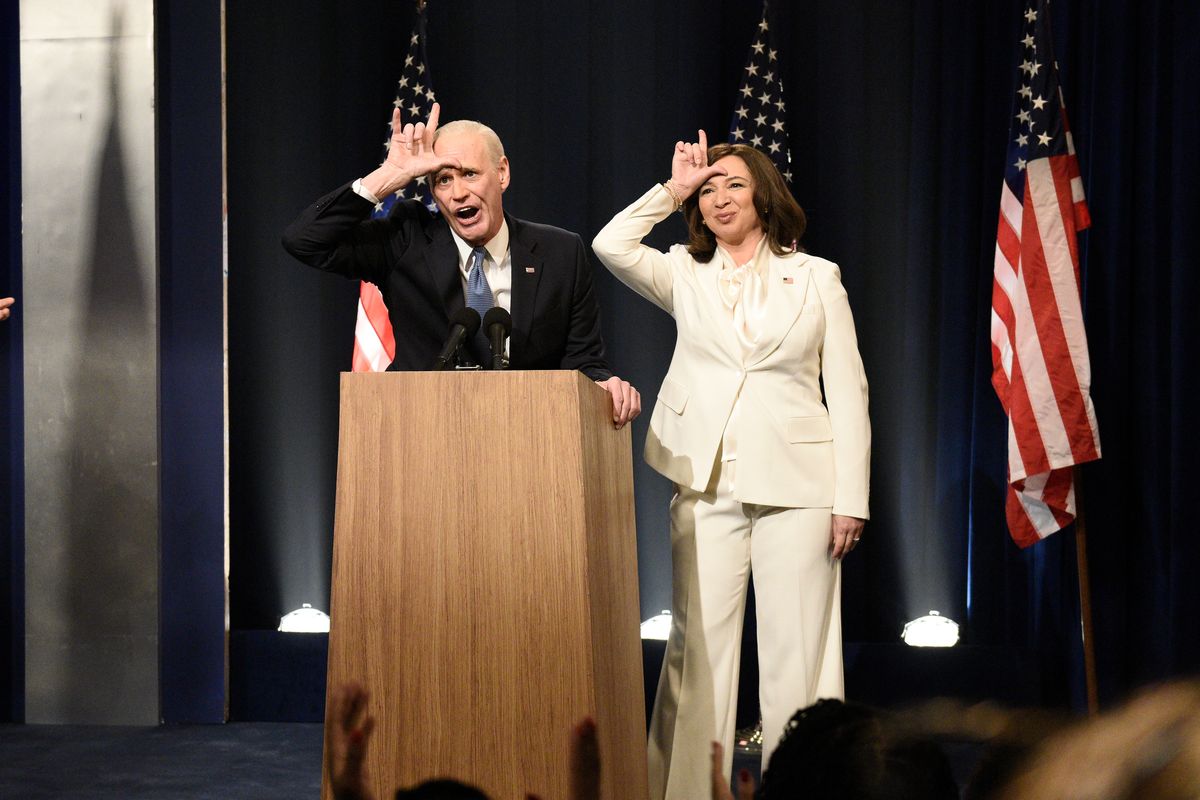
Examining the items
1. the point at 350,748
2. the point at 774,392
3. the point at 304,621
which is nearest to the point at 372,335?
the point at 304,621

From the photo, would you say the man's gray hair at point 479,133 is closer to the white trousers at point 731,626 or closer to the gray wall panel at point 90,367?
the white trousers at point 731,626

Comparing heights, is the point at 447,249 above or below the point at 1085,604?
above

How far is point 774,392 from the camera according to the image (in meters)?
3.14

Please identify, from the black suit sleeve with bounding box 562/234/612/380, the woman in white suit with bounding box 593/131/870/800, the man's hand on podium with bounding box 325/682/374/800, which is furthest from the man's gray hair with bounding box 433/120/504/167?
the man's hand on podium with bounding box 325/682/374/800

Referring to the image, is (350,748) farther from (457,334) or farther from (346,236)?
(346,236)

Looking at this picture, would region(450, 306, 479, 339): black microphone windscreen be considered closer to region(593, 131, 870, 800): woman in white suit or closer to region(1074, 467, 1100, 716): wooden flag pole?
region(593, 131, 870, 800): woman in white suit

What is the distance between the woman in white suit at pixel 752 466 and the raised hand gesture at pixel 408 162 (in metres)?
0.62

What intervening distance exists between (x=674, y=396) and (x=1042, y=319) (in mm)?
1651

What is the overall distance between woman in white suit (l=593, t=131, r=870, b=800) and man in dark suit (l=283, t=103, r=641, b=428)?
0.35 meters

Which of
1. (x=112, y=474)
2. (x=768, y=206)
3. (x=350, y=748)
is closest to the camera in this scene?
(x=350, y=748)

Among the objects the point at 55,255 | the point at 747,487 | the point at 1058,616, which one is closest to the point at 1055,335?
the point at 1058,616

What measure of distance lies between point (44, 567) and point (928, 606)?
3.34 metres

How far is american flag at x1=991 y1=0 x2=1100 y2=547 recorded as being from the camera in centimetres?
416

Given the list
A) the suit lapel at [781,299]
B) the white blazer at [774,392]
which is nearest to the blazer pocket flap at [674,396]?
the white blazer at [774,392]
